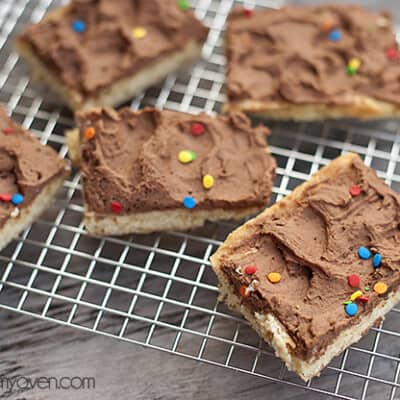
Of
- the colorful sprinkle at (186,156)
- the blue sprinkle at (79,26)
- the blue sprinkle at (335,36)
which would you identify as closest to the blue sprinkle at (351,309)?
the colorful sprinkle at (186,156)

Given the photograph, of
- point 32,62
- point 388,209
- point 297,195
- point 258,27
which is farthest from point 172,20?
point 388,209

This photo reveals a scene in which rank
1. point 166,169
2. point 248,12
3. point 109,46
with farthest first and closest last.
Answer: point 248,12 → point 109,46 → point 166,169

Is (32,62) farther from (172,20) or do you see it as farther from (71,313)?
(71,313)

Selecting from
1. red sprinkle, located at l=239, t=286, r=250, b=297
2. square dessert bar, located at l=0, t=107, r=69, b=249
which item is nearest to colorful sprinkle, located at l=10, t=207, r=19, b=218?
square dessert bar, located at l=0, t=107, r=69, b=249

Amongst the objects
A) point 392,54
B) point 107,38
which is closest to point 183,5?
point 107,38

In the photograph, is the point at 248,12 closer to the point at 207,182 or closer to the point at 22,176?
the point at 207,182

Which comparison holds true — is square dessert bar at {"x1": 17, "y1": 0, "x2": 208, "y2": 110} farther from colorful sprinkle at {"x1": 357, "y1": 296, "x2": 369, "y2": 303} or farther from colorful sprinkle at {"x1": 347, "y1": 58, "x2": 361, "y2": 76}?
colorful sprinkle at {"x1": 357, "y1": 296, "x2": 369, "y2": 303}

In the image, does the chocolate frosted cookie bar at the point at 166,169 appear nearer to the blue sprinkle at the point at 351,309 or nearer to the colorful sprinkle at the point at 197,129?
the colorful sprinkle at the point at 197,129
